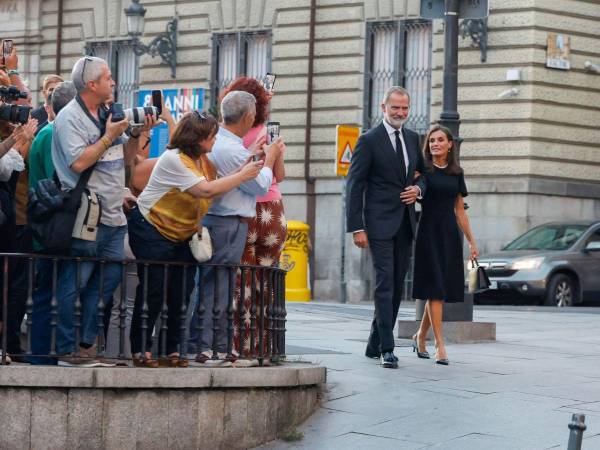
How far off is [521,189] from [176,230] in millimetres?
18427

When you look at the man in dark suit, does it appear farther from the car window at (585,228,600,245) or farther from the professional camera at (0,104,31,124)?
the car window at (585,228,600,245)

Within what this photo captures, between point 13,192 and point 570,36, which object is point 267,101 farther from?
point 570,36

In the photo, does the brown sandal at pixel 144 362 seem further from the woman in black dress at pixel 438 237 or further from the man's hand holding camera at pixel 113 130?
the woman in black dress at pixel 438 237

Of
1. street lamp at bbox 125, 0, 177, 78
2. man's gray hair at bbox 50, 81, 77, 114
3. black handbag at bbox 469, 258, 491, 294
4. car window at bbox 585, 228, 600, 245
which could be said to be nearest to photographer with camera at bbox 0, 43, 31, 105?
man's gray hair at bbox 50, 81, 77, 114

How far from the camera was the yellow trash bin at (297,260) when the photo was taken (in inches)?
1083

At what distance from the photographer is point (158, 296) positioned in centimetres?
990

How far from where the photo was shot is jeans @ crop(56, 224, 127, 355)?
9625 millimetres

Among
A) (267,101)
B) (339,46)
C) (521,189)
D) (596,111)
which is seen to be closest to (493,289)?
(521,189)

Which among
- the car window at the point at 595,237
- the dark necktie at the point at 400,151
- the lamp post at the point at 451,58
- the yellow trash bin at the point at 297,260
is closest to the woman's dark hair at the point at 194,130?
the dark necktie at the point at 400,151

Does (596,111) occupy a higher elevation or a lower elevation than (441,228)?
higher

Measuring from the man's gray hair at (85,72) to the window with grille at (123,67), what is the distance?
24083 millimetres

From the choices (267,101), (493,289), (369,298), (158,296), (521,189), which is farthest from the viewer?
(369,298)

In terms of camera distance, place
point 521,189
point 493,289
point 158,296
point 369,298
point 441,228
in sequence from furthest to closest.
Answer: point 369,298, point 521,189, point 493,289, point 441,228, point 158,296

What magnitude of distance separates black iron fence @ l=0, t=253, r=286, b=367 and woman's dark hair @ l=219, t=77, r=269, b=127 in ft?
3.89
